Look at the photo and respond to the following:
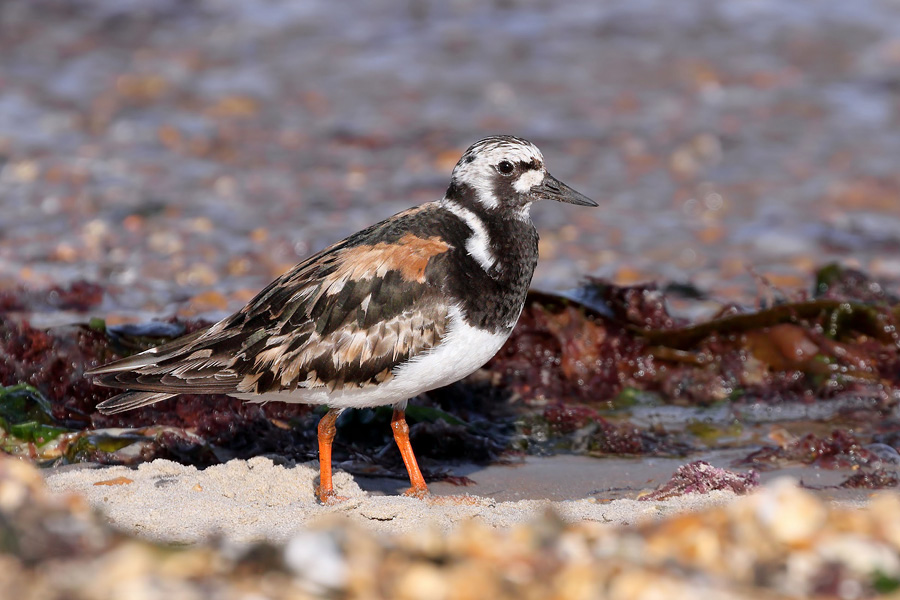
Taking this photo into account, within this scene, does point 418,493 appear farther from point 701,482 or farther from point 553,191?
point 553,191

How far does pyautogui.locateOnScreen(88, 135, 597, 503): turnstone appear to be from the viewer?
159 inches

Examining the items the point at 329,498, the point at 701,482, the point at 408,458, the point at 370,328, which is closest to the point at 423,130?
the point at 408,458

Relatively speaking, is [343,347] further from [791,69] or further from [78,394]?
[791,69]

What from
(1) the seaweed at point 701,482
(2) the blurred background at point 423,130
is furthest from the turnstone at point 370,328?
(2) the blurred background at point 423,130

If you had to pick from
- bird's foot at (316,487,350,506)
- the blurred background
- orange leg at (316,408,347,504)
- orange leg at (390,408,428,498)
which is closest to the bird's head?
orange leg at (390,408,428,498)

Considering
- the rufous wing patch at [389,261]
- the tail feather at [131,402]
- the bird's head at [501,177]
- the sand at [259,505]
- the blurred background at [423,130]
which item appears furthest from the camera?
the blurred background at [423,130]

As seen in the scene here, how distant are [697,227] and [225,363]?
17.2ft

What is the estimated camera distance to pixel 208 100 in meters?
10.9

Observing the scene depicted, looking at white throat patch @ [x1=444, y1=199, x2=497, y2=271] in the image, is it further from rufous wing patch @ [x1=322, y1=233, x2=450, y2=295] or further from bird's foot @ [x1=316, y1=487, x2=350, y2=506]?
bird's foot @ [x1=316, y1=487, x2=350, y2=506]

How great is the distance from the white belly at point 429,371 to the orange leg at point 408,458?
27 centimetres

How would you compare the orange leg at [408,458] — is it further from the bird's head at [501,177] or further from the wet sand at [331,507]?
the bird's head at [501,177]

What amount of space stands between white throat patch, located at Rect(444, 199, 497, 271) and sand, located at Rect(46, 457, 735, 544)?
913 millimetres

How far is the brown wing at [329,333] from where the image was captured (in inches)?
159

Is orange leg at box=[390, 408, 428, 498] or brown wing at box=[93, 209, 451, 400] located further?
orange leg at box=[390, 408, 428, 498]
